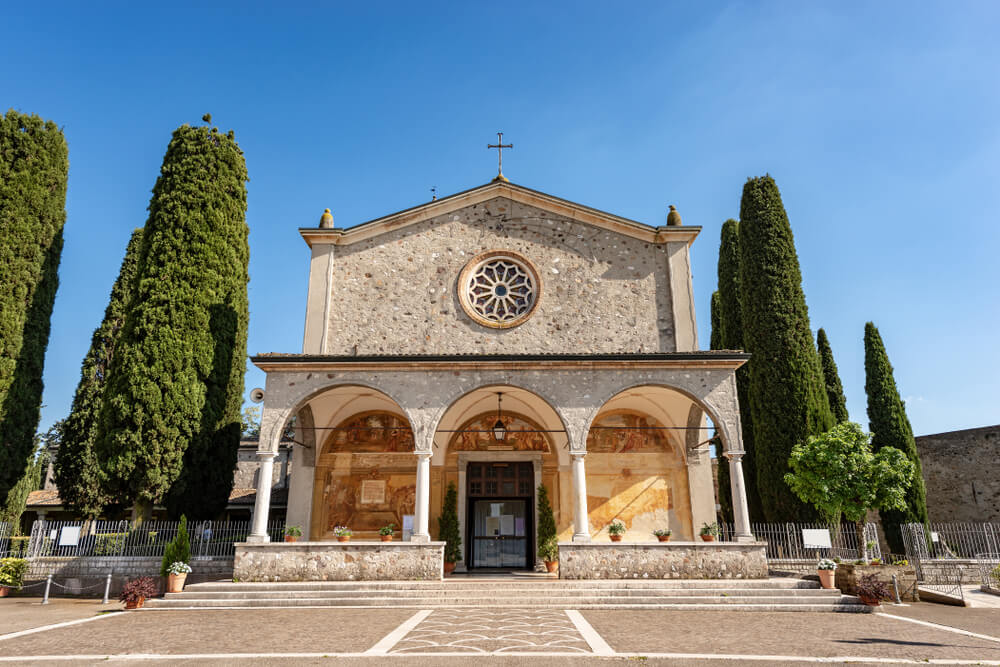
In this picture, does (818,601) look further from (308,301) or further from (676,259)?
(308,301)

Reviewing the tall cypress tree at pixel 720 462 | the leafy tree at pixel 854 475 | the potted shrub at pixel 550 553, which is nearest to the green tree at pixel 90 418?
the potted shrub at pixel 550 553

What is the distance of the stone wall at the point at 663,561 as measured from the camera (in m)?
11.0

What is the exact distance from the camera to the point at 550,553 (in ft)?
43.7

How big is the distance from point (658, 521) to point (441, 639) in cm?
841

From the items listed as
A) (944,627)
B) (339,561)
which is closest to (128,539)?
(339,561)

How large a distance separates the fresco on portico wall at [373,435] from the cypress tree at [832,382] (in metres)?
13.1

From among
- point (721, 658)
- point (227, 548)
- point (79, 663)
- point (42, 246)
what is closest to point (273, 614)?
point (79, 663)

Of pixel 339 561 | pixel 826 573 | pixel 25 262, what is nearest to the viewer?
pixel 826 573

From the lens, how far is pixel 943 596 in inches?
432

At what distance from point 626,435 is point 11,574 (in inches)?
549

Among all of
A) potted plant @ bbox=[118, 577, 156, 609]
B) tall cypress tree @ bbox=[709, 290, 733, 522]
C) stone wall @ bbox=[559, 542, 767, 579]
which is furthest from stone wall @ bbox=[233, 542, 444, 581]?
tall cypress tree @ bbox=[709, 290, 733, 522]

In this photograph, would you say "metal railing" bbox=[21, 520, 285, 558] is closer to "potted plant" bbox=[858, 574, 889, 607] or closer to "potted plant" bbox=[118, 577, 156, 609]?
"potted plant" bbox=[118, 577, 156, 609]

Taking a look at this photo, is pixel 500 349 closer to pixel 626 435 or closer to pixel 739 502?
pixel 626 435

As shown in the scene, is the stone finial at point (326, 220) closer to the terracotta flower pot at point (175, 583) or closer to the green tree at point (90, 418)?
the green tree at point (90, 418)
